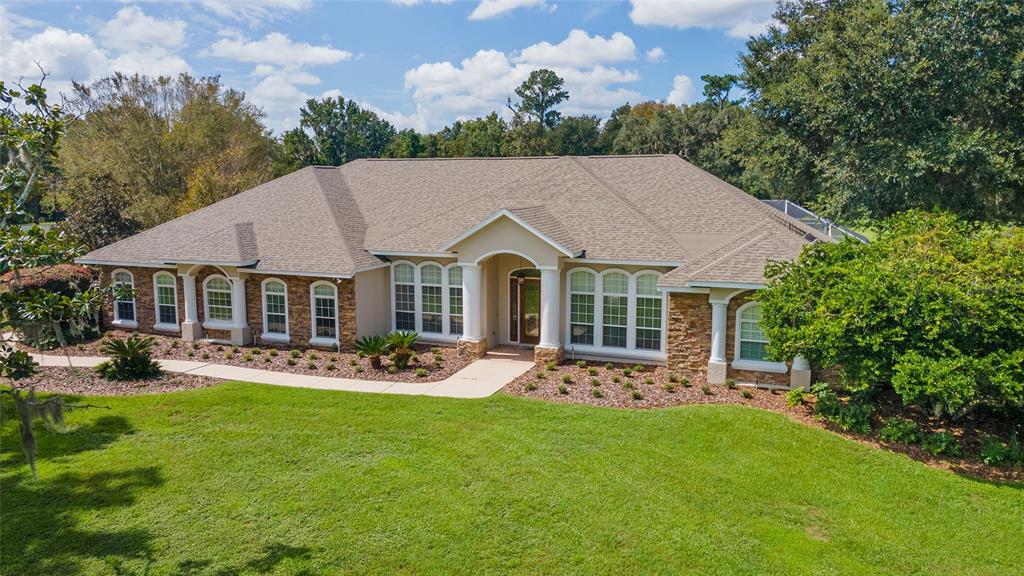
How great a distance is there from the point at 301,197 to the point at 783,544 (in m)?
19.6

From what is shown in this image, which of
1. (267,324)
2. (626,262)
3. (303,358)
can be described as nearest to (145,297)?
(267,324)

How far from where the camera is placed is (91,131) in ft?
119

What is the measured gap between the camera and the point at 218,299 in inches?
821

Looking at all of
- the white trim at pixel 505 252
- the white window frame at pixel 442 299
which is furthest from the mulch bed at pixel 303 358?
the white trim at pixel 505 252

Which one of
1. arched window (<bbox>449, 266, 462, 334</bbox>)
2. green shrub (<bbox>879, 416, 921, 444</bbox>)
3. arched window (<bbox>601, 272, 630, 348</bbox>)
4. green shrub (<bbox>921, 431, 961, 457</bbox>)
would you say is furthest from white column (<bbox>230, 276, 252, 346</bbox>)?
green shrub (<bbox>921, 431, 961, 457</bbox>)

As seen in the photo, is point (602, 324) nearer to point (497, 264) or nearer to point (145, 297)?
point (497, 264)

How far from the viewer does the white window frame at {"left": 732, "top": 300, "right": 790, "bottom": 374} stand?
15.7 meters

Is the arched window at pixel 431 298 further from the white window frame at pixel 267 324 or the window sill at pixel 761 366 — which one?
the window sill at pixel 761 366

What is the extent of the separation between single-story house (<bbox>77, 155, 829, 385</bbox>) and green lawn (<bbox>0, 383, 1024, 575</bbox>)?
353cm

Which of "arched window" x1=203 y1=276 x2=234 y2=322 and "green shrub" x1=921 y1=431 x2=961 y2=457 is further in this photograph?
"arched window" x1=203 y1=276 x2=234 y2=322

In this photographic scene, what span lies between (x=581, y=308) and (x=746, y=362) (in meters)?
4.80

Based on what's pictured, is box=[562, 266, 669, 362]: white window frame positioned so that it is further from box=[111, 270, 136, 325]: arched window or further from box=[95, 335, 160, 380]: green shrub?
box=[111, 270, 136, 325]: arched window

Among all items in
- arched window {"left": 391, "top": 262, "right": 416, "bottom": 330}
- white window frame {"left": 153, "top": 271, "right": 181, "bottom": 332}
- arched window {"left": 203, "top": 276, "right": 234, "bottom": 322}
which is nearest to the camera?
arched window {"left": 391, "top": 262, "right": 416, "bottom": 330}

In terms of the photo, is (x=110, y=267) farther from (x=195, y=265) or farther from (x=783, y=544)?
(x=783, y=544)
